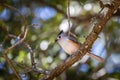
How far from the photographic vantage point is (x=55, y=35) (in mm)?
7680

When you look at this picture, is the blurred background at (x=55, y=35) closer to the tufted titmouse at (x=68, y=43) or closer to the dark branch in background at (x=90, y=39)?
the tufted titmouse at (x=68, y=43)

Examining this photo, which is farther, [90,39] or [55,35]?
[55,35]

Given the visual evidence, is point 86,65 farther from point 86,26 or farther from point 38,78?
point 38,78

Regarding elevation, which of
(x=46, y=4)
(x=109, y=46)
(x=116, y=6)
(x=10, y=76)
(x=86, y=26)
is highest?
(x=46, y=4)

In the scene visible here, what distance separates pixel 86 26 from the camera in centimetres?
772

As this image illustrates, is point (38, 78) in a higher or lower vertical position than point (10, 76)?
lower

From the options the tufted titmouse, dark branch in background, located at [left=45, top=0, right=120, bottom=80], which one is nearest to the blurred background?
the tufted titmouse

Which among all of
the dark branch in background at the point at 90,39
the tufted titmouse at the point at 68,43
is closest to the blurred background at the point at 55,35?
the tufted titmouse at the point at 68,43

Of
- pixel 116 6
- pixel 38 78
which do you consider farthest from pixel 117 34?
pixel 116 6

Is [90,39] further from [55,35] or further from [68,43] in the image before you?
[55,35]

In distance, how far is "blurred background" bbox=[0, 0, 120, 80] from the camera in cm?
671

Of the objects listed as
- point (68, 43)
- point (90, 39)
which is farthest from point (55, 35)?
point (90, 39)

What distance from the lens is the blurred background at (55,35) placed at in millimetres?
6707

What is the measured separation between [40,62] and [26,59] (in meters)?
0.41
